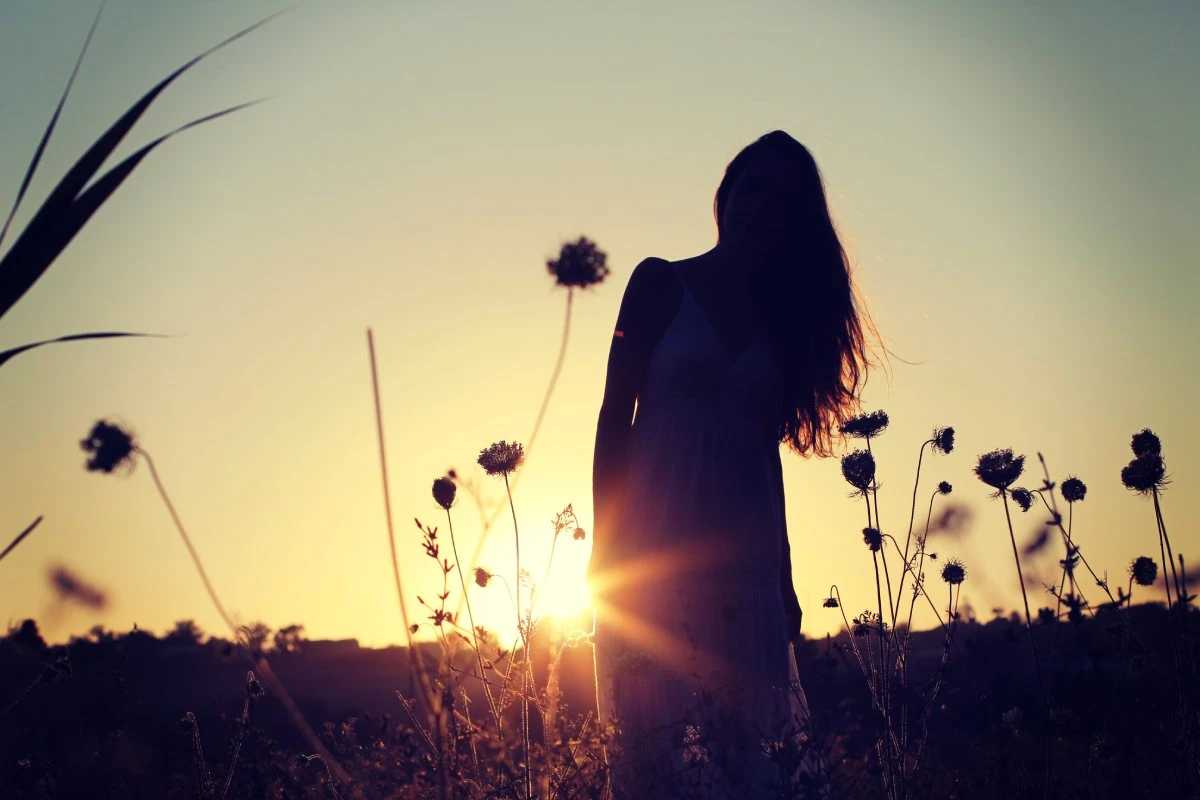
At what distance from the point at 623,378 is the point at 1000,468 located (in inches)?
67.1

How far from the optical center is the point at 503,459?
2.98 m

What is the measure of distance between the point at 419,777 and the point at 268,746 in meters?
1.82

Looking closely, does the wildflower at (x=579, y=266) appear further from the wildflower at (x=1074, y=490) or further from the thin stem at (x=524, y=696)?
the wildflower at (x=1074, y=490)

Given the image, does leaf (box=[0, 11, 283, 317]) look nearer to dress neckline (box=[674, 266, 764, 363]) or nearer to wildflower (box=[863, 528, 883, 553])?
dress neckline (box=[674, 266, 764, 363])

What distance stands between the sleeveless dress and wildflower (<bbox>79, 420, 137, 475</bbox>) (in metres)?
1.34

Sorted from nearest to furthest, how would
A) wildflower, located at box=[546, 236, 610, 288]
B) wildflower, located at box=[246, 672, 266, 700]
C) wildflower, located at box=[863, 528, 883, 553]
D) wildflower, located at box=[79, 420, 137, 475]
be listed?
1. wildflower, located at box=[79, 420, 137, 475]
2. wildflower, located at box=[546, 236, 610, 288]
3. wildflower, located at box=[246, 672, 266, 700]
4. wildflower, located at box=[863, 528, 883, 553]

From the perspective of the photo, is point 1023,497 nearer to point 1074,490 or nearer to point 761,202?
point 1074,490

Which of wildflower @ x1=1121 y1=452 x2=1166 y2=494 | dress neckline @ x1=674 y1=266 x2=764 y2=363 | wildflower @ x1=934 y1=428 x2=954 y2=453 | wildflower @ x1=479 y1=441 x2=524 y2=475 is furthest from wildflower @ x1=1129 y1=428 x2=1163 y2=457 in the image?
wildflower @ x1=479 y1=441 x2=524 y2=475

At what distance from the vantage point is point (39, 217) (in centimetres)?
137

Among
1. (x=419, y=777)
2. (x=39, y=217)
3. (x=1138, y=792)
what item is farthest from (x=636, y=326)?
(x=1138, y=792)

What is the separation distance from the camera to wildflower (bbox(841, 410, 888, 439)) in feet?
12.1

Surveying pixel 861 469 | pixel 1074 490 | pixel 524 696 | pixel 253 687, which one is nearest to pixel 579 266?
pixel 524 696

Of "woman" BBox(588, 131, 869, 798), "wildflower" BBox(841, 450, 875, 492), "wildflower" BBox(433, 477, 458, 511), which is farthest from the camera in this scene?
"wildflower" BBox(841, 450, 875, 492)

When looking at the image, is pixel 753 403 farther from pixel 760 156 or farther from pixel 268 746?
pixel 268 746
